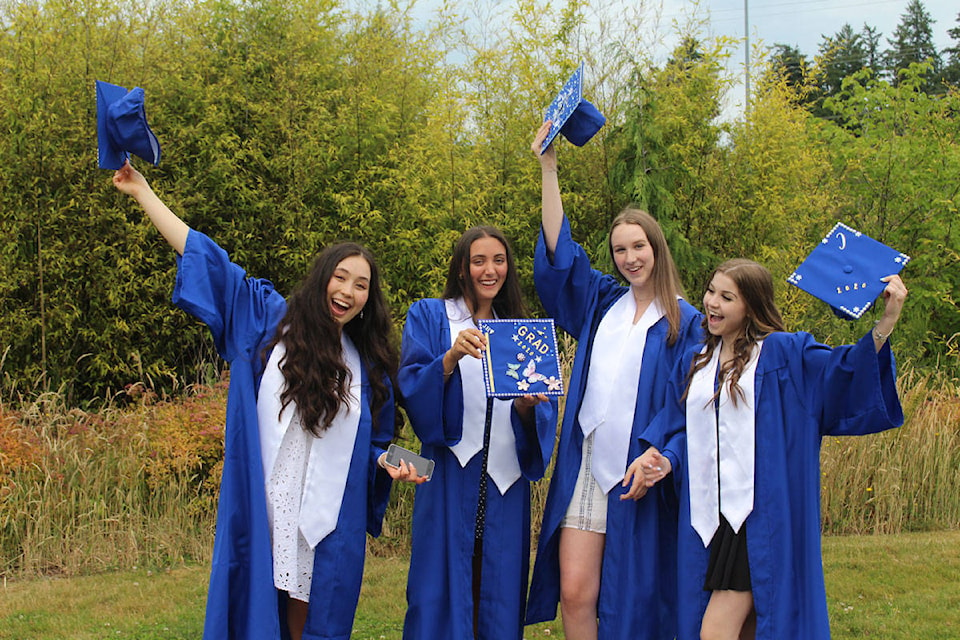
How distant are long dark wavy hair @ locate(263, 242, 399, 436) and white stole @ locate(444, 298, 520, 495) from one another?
0.91ft

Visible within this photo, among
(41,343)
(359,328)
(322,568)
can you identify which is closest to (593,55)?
(41,343)

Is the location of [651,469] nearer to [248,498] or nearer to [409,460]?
[409,460]

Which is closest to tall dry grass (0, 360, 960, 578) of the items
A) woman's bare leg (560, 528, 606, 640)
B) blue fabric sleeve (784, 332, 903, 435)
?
woman's bare leg (560, 528, 606, 640)

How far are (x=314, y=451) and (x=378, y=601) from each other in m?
2.13

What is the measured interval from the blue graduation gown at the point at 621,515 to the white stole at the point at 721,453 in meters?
0.21

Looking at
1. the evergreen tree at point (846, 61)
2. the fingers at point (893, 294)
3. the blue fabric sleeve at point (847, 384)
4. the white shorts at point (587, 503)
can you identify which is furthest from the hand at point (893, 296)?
the evergreen tree at point (846, 61)

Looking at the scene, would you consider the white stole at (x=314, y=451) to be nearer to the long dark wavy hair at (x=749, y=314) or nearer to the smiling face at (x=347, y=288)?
the smiling face at (x=347, y=288)

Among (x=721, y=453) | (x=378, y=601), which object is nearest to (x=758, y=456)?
(x=721, y=453)

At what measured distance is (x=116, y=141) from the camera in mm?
3029

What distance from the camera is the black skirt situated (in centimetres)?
294

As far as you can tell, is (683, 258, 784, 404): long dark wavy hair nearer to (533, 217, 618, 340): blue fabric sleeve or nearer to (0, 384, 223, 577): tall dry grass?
(533, 217, 618, 340): blue fabric sleeve

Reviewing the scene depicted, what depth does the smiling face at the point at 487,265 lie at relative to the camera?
345 cm

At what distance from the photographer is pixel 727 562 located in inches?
117

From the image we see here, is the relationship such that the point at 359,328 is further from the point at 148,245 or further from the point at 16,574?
the point at 148,245
